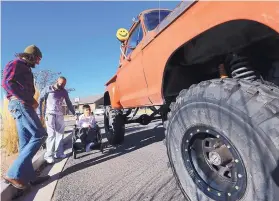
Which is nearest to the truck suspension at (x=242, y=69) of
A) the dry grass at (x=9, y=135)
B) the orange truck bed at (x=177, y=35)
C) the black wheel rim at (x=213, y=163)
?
the orange truck bed at (x=177, y=35)

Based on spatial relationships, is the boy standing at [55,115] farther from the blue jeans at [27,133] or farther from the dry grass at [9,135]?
the blue jeans at [27,133]

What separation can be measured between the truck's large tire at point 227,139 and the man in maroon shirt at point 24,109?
206 centimetres

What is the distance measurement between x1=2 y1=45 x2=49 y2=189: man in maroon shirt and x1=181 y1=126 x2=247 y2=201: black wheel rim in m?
2.25

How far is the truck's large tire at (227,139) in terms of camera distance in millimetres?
1535

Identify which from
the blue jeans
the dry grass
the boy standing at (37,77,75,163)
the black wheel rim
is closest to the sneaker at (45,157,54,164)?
the boy standing at (37,77,75,163)

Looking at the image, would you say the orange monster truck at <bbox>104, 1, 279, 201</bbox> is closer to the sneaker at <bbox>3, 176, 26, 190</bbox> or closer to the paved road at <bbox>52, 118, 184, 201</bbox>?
the paved road at <bbox>52, 118, 184, 201</bbox>

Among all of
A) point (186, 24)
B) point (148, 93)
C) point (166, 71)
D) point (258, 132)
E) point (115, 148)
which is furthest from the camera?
point (115, 148)

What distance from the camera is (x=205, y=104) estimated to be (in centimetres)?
195

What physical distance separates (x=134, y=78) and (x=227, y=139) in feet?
7.18

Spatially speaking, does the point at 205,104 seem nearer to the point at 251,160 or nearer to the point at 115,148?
the point at 251,160

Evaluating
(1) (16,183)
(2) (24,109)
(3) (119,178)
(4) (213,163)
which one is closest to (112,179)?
(3) (119,178)

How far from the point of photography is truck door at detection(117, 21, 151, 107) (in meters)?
3.44

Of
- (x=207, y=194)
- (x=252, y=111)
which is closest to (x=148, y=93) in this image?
(x=207, y=194)

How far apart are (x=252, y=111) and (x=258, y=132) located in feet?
0.45
